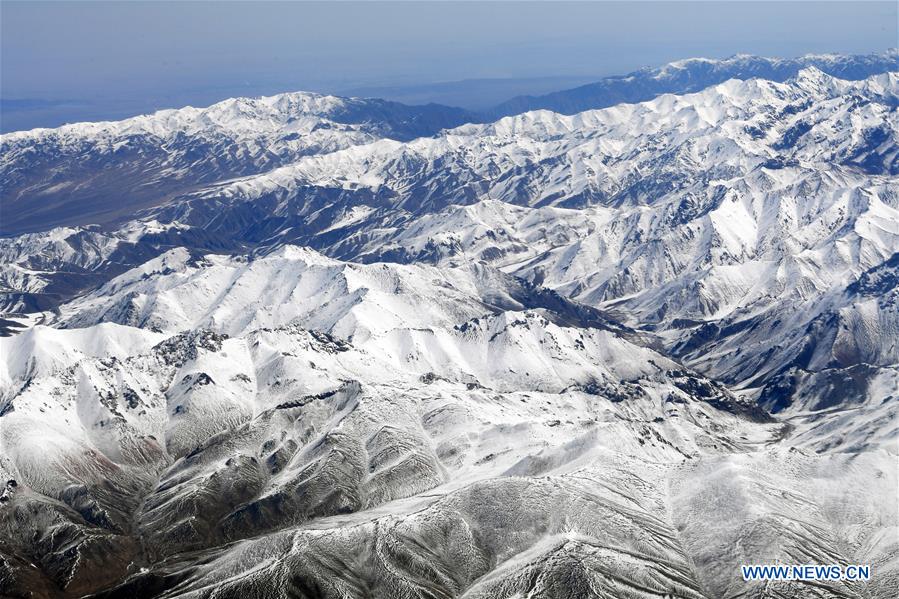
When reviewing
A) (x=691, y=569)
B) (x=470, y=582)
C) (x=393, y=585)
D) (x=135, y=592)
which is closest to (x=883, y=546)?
(x=691, y=569)

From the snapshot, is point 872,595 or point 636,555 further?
point 636,555

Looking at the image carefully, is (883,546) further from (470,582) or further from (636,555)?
(470,582)

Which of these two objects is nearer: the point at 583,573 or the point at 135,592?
the point at 583,573

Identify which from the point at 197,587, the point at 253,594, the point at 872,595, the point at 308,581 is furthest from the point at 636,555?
the point at 197,587

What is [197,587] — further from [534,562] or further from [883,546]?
[883,546]
